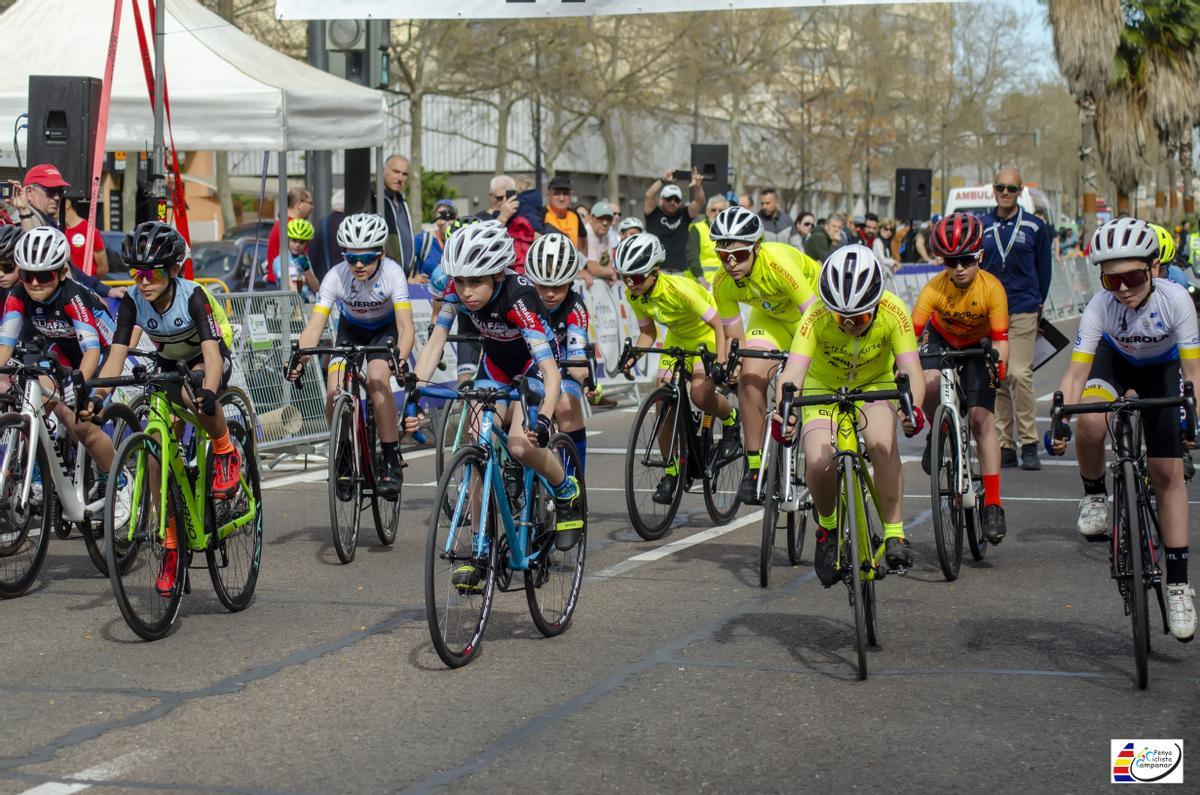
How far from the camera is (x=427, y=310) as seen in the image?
53.0ft

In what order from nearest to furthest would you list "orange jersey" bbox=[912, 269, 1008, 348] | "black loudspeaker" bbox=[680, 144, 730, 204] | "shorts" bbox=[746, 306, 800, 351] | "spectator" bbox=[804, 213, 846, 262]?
"orange jersey" bbox=[912, 269, 1008, 348] < "shorts" bbox=[746, 306, 800, 351] < "black loudspeaker" bbox=[680, 144, 730, 204] < "spectator" bbox=[804, 213, 846, 262]

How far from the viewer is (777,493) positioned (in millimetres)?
8680

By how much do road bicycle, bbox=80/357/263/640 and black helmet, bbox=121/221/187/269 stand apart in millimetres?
597

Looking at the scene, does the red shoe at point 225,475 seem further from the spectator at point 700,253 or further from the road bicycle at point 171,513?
the spectator at point 700,253

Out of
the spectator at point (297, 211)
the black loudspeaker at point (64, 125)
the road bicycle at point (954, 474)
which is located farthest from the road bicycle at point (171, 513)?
the spectator at point (297, 211)

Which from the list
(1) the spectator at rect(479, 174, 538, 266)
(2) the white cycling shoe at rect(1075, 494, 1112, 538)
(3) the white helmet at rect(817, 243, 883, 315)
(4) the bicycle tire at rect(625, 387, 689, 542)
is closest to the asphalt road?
(2) the white cycling shoe at rect(1075, 494, 1112, 538)

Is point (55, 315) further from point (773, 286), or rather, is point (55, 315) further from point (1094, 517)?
point (1094, 517)

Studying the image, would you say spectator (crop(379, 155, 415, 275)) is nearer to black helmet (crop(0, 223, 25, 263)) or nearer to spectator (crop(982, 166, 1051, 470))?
spectator (crop(982, 166, 1051, 470))

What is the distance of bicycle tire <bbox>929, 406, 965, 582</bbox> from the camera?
29.7ft

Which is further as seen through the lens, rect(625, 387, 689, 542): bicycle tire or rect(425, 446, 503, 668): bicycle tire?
rect(625, 387, 689, 542): bicycle tire

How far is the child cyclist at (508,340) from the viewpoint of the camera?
7.49 metres

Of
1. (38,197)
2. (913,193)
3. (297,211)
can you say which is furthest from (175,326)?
(913,193)

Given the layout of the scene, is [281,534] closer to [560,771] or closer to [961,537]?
[961,537]

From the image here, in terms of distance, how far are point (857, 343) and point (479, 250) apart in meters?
1.83
